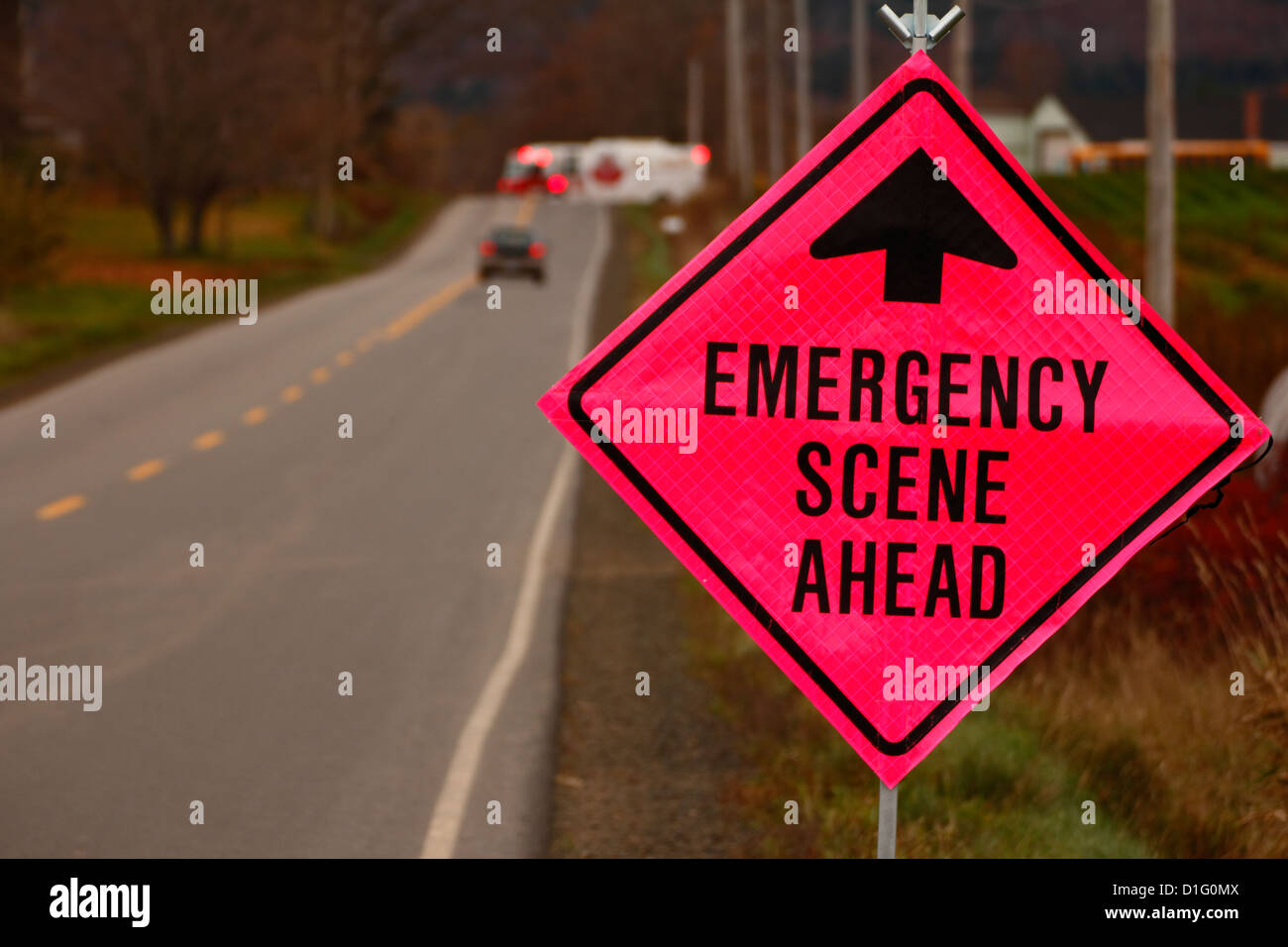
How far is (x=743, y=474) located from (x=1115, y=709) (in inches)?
174

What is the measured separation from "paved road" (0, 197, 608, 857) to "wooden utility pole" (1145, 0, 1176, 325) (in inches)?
233

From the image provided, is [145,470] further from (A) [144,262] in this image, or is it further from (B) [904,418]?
(A) [144,262]

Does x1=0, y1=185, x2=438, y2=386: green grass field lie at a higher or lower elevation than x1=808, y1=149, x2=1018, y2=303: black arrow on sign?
higher

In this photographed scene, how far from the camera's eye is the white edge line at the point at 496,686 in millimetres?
7016

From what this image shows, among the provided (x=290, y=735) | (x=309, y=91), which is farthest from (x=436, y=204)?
(x=290, y=735)

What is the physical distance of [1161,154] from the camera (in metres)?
16.6

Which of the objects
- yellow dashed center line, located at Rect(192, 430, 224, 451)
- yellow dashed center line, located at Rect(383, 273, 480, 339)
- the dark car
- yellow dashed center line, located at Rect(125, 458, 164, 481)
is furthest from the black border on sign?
the dark car

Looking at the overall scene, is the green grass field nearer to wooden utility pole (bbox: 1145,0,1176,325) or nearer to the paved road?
the paved road

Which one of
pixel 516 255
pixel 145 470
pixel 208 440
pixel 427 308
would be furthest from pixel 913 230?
pixel 516 255

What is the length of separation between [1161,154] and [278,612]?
994 cm

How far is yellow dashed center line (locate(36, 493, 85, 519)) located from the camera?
47.0 feet

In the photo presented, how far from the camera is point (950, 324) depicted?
3719mm

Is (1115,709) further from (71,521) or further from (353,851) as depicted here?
(71,521)

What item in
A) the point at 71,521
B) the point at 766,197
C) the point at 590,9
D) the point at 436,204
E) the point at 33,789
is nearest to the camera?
the point at 766,197
